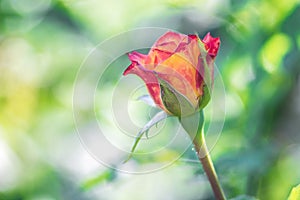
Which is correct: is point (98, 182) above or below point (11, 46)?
below

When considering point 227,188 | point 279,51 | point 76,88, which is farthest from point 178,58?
point 76,88

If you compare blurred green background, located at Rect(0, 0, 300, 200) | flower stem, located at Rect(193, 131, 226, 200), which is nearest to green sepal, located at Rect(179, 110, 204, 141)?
flower stem, located at Rect(193, 131, 226, 200)

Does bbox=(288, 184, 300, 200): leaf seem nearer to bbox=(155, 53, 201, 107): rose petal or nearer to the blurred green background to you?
bbox=(155, 53, 201, 107): rose petal

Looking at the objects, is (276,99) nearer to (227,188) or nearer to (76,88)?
(227,188)

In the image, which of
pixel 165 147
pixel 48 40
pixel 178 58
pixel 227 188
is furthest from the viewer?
pixel 48 40

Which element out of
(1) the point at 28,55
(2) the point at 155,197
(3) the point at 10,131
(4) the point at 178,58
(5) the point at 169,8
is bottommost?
(4) the point at 178,58

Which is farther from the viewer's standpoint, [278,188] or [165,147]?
[165,147]

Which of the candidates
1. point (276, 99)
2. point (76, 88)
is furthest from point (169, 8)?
point (276, 99)

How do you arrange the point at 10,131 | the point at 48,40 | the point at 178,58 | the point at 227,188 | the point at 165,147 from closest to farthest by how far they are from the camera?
the point at 178,58 < the point at 227,188 < the point at 165,147 < the point at 10,131 < the point at 48,40
